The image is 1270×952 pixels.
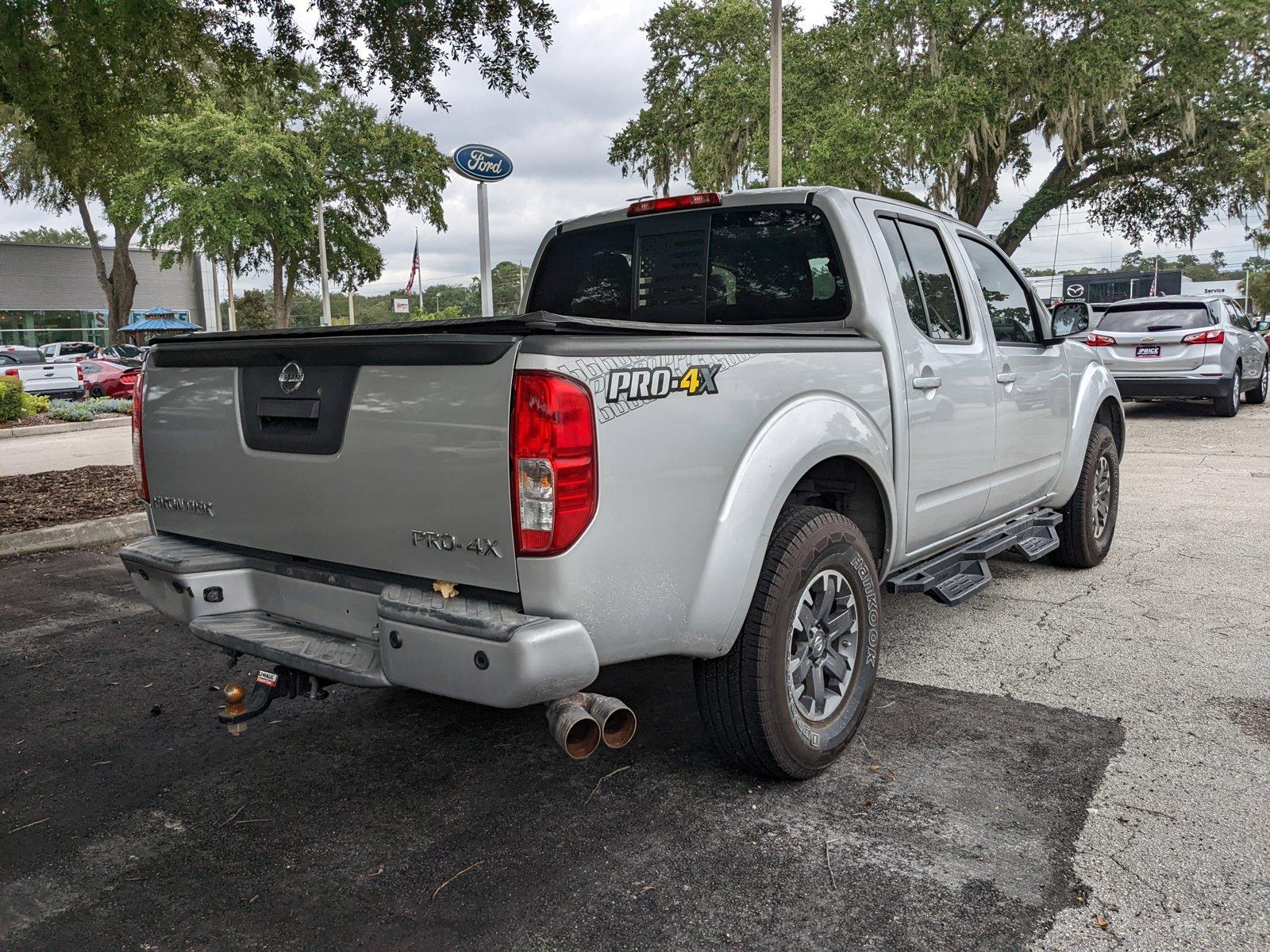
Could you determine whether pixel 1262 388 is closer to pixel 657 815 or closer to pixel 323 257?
pixel 657 815

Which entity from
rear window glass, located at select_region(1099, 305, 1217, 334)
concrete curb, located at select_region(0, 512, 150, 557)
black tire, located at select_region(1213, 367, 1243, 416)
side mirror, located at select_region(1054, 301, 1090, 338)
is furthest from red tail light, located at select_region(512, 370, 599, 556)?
black tire, located at select_region(1213, 367, 1243, 416)

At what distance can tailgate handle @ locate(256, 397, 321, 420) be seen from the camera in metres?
2.91

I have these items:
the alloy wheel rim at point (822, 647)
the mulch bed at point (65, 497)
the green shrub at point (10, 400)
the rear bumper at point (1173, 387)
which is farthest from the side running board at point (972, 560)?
the green shrub at point (10, 400)

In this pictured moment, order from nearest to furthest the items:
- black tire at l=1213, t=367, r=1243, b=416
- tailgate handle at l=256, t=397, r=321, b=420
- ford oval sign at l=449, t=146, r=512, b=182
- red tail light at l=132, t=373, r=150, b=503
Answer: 1. tailgate handle at l=256, t=397, r=321, b=420
2. red tail light at l=132, t=373, r=150, b=503
3. ford oval sign at l=449, t=146, r=512, b=182
4. black tire at l=1213, t=367, r=1243, b=416

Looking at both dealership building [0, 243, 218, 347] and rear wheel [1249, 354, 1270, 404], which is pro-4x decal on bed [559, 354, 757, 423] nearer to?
rear wheel [1249, 354, 1270, 404]

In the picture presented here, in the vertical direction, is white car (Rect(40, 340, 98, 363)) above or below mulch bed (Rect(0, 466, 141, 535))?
above

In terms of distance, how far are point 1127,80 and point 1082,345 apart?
1487cm

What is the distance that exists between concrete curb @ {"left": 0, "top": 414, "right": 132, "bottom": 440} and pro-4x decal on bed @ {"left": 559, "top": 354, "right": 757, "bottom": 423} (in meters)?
17.5

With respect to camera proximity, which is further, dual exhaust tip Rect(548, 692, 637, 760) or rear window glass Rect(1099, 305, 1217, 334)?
rear window glass Rect(1099, 305, 1217, 334)

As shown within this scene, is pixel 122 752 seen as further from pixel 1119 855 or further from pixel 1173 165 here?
pixel 1173 165

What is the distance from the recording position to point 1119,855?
2.77m

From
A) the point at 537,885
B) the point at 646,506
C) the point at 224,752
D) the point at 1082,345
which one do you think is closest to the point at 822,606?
the point at 646,506

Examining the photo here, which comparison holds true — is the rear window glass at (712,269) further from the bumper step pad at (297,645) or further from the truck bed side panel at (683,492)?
the bumper step pad at (297,645)

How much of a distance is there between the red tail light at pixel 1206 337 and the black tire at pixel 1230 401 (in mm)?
Answer: 624
